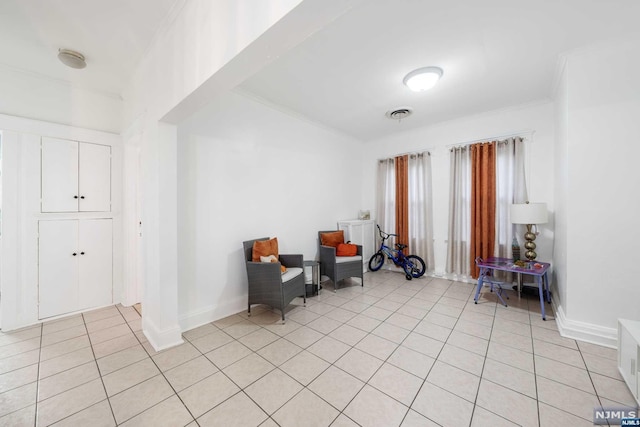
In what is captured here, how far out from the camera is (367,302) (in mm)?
3326

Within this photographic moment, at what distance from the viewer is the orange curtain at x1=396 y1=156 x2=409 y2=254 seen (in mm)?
4727

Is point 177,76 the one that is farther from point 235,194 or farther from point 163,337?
point 163,337

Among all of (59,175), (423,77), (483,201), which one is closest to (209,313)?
(59,175)

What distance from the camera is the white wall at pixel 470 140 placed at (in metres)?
3.44

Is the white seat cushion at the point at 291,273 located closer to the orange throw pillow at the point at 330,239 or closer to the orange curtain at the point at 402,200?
the orange throw pillow at the point at 330,239

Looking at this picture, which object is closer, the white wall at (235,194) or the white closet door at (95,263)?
the white wall at (235,194)

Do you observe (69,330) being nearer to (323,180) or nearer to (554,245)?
(323,180)

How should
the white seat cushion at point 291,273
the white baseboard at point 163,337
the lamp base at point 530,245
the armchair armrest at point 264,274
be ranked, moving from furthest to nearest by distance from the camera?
the lamp base at point 530,245 → the white seat cushion at point 291,273 → the armchair armrest at point 264,274 → the white baseboard at point 163,337

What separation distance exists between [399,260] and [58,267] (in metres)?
5.07

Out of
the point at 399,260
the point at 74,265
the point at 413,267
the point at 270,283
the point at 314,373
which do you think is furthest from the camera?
the point at 399,260

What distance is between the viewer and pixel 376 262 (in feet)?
16.5

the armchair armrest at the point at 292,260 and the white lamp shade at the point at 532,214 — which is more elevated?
the white lamp shade at the point at 532,214

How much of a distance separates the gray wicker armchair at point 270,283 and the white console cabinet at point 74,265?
2004 millimetres

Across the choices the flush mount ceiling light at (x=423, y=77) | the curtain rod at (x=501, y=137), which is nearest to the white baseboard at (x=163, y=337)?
the flush mount ceiling light at (x=423, y=77)
